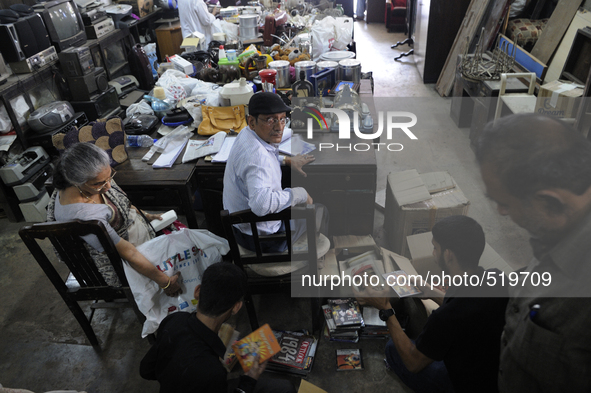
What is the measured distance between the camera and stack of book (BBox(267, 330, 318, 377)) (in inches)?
84.0

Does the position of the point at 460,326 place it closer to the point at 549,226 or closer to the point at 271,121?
the point at 549,226

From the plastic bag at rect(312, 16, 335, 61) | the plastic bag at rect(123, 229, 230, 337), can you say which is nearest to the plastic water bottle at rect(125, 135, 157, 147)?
the plastic bag at rect(123, 229, 230, 337)

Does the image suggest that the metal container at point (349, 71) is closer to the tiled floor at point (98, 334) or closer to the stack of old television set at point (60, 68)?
the tiled floor at point (98, 334)

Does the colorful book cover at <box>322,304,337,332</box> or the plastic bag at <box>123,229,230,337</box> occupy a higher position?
the plastic bag at <box>123,229,230,337</box>

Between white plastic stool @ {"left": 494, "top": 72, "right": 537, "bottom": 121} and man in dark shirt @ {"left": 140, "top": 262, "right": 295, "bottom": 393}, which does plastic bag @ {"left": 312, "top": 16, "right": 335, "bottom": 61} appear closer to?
white plastic stool @ {"left": 494, "top": 72, "right": 537, "bottom": 121}

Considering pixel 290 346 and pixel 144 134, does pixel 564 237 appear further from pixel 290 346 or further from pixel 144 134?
pixel 144 134

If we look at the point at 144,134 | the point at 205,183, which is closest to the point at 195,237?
the point at 205,183

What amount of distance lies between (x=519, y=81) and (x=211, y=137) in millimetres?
3227

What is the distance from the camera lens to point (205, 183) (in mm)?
2590

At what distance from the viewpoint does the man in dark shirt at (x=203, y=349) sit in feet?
4.72

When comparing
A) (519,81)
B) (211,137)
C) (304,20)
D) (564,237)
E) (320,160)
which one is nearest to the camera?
(564,237)

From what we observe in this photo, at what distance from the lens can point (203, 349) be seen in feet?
4.99

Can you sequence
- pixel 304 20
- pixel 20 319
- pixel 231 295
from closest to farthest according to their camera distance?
pixel 231 295, pixel 20 319, pixel 304 20

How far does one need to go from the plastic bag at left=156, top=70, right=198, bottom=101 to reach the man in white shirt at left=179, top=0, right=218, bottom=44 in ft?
7.13
